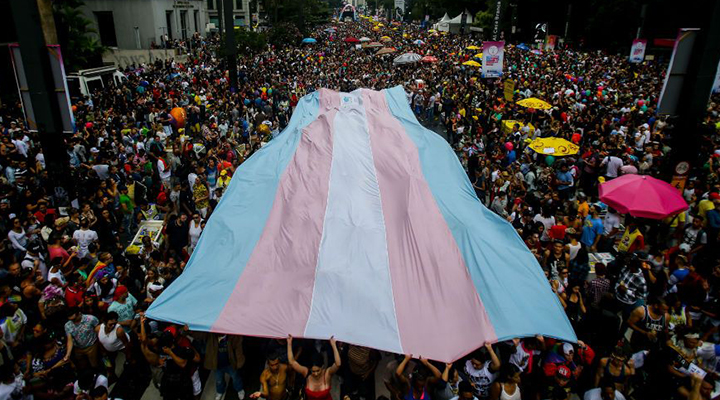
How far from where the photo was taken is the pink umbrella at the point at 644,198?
25.0 ft

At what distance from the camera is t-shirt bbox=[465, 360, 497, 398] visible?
17.0ft

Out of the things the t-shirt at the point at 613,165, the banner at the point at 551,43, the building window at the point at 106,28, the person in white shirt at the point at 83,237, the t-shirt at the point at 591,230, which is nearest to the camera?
the person in white shirt at the point at 83,237

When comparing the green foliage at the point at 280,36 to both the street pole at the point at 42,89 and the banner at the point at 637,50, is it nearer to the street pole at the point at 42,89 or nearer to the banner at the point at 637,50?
the banner at the point at 637,50

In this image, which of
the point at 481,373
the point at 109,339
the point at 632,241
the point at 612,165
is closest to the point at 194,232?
the point at 109,339

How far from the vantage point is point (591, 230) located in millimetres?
8203

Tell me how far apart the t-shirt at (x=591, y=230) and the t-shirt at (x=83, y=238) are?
8.60 meters

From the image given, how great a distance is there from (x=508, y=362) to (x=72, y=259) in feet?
20.8

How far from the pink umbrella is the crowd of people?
1.46 ft

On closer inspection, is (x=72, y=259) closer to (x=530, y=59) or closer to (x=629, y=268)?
(x=629, y=268)

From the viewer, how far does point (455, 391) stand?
216 inches

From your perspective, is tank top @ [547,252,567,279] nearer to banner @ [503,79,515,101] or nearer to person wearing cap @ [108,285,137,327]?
person wearing cap @ [108,285,137,327]

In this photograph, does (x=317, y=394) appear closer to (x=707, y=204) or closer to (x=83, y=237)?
(x=83, y=237)

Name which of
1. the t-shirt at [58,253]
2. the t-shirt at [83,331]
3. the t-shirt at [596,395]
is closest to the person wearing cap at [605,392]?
the t-shirt at [596,395]

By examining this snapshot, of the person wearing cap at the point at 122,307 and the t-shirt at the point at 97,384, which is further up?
the person wearing cap at the point at 122,307
